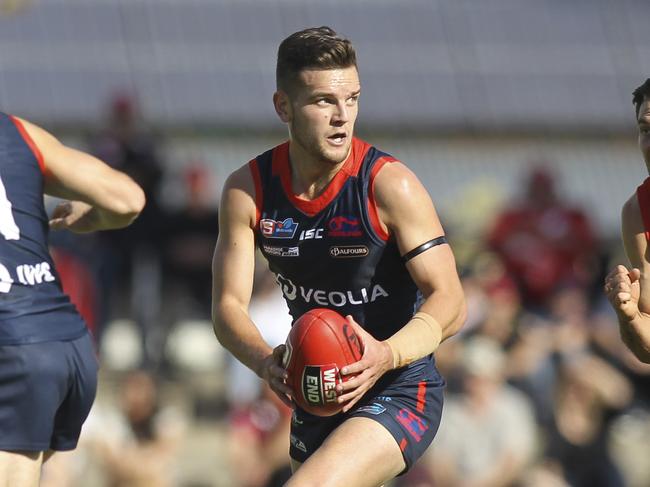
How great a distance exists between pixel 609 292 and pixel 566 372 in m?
5.52

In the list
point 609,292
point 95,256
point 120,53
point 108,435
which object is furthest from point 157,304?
point 609,292

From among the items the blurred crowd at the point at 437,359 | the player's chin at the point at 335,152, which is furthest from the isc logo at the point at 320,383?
the blurred crowd at the point at 437,359

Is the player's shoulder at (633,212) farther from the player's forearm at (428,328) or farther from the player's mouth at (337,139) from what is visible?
the player's mouth at (337,139)

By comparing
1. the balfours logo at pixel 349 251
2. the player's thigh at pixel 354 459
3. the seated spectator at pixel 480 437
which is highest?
the balfours logo at pixel 349 251

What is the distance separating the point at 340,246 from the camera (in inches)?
225

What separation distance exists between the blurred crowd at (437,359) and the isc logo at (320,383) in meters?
4.88

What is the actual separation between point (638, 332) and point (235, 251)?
1.86 meters

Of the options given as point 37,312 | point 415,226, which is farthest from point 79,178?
point 415,226

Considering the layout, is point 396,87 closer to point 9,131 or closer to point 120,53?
point 120,53

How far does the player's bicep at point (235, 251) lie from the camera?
19.4ft

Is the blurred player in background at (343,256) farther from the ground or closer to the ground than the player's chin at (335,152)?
closer to the ground

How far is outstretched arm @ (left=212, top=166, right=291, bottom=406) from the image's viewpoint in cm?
581

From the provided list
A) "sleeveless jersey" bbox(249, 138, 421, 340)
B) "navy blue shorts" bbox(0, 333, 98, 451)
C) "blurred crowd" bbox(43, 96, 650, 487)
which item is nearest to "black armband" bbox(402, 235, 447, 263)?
"sleeveless jersey" bbox(249, 138, 421, 340)

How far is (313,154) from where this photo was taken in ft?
19.0
